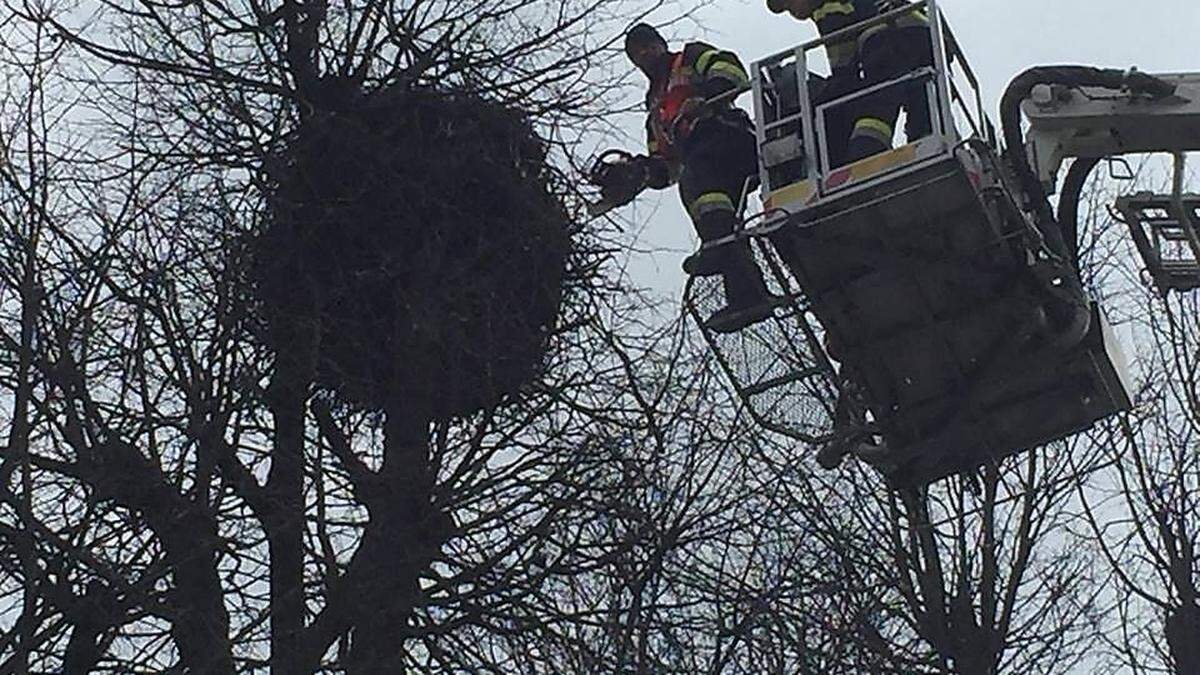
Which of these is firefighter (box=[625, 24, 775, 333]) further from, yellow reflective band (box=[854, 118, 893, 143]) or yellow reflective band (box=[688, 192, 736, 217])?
yellow reflective band (box=[854, 118, 893, 143])

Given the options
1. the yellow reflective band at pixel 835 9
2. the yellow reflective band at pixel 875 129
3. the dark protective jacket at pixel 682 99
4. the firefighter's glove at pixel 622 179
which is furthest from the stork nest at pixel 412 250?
the yellow reflective band at pixel 875 129

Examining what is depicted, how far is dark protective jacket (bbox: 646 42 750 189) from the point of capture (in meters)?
7.87

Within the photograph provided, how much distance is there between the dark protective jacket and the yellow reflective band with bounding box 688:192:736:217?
310 millimetres

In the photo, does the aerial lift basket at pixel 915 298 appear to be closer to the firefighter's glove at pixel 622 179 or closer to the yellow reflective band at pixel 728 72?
the yellow reflective band at pixel 728 72

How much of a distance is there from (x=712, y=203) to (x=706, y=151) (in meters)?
0.24

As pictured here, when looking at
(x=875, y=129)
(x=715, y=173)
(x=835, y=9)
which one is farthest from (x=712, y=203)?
(x=835, y=9)

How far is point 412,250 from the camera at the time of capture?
25.5 ft

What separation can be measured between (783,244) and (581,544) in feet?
4.50

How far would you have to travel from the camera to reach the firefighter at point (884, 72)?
716 centimetres

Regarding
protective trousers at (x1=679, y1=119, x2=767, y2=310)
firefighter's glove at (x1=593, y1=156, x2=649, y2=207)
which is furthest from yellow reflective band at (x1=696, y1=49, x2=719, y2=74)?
firefighter's glove at (x1=593, y1=156, x2=649, y2=207)

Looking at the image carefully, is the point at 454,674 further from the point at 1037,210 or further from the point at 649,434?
the point at 1037,210

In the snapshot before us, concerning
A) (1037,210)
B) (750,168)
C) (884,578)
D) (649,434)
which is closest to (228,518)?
(649,434)

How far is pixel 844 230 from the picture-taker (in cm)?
719

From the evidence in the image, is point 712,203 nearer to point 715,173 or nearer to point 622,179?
point 715,173
